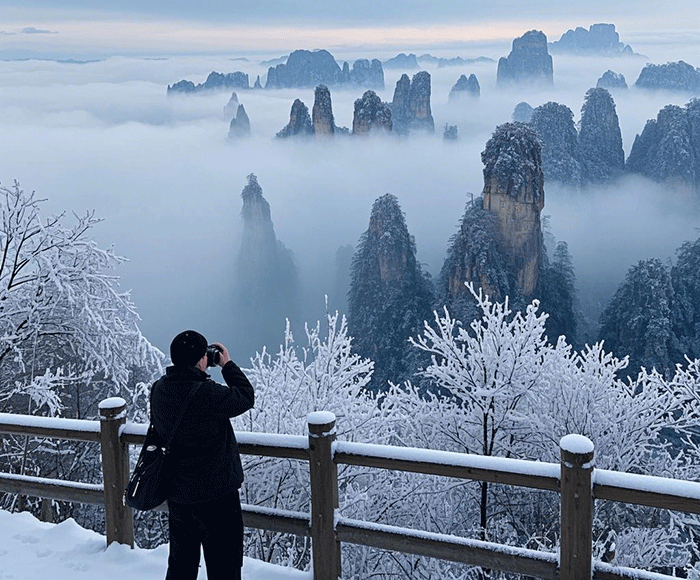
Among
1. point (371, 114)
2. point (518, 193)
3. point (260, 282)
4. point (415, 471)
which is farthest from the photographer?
point (260, 282)

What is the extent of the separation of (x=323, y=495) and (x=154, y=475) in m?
0.92

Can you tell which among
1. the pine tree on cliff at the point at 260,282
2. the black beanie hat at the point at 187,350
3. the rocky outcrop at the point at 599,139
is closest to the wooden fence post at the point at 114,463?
the black beanie hat at the point at 187,350

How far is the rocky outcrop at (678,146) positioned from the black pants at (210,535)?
96.2m

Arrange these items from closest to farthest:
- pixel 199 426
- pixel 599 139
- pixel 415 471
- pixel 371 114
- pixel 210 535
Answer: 1. pixel 199 426
2. pixel 210 535
3. pixel 415 471
4. pixel 371 114
5. pixel 599 139

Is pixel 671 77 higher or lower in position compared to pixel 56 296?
higher

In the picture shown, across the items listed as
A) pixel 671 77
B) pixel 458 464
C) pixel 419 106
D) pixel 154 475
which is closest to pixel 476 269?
pixel 458 464

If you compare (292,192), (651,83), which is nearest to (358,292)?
(292,192)

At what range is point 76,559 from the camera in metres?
4.44

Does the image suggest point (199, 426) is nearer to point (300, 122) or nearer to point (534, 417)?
point (534, 417)

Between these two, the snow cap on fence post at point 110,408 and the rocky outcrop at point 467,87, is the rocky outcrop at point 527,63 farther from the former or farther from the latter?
the snow cap on fence post at point 110,408

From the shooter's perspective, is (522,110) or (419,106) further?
(522,110)

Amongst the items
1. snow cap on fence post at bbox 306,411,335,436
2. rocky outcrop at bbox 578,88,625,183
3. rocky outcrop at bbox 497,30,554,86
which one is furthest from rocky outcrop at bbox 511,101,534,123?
snow cap on fence post at bbox 306,411,335,436

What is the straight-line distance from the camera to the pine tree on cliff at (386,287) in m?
58.5

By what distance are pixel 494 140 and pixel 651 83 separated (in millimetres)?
134547
